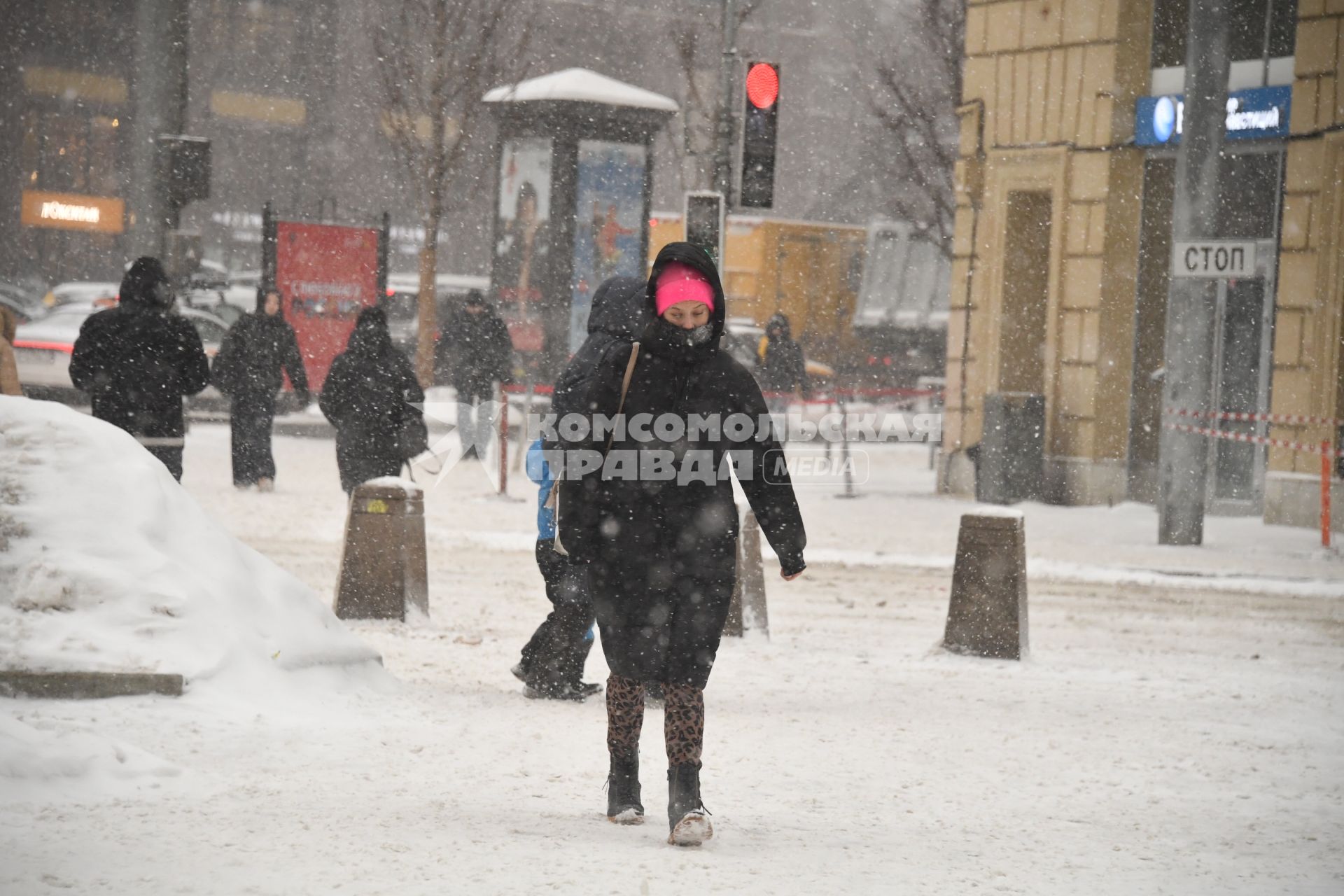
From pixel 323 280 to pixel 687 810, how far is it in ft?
65.8

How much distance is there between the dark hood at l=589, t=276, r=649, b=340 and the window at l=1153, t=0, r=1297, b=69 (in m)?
12.0

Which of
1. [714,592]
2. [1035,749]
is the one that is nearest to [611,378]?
[714,592]

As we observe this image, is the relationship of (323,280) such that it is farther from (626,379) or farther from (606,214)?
(626,379)

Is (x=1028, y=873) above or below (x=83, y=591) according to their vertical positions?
below

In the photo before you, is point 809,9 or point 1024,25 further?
point 809,9

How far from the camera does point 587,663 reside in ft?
29.1

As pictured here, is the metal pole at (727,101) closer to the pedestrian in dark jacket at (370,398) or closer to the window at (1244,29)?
the pedestrian in dark jacket at (370,398)

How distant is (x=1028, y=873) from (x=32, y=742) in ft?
10.2

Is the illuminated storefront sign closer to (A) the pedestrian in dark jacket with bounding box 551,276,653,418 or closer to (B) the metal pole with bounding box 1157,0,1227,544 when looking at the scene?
(B) the metal pole with bounding box 1157,0,1227,544

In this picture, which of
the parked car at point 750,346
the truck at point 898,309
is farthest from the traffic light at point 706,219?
the truck at point 898,309

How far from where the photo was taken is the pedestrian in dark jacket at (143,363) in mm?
10055

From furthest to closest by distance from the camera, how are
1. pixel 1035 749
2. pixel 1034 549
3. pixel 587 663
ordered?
pixel 1034 549, pixel 587 663, pixel 1035 749

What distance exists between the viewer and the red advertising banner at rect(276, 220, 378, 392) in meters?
24.0

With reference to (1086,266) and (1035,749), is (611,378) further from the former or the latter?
(1086,266)
